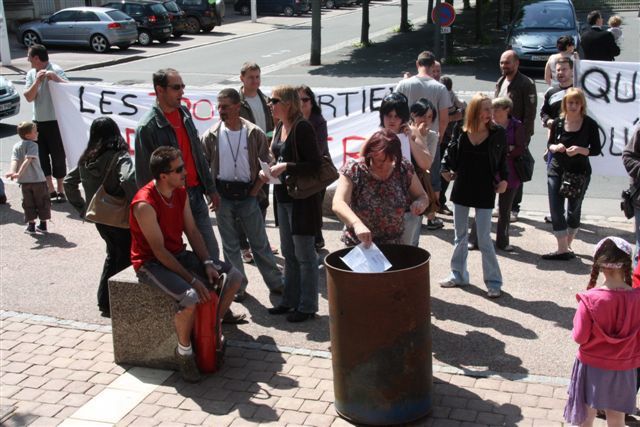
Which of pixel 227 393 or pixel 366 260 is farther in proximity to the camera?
pixel 227 393

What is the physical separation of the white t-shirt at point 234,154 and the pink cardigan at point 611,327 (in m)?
3.40

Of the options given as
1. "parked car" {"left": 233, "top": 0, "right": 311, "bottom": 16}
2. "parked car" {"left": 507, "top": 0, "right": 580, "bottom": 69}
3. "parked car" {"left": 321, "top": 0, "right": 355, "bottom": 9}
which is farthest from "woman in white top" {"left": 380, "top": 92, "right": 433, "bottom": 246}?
"parked car" {"left": 321, "top": 0, "right": 355, "bottom": 9}

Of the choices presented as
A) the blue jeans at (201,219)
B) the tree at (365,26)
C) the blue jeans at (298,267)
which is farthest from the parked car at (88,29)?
the blue jeans at (298,267)

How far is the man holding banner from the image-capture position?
6.70 meters

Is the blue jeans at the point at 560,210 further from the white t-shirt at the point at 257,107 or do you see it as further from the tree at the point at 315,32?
the tree at the point at 315,32

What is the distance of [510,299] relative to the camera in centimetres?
736

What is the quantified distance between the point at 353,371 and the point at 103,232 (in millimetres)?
3023

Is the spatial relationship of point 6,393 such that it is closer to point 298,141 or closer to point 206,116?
point 298,141

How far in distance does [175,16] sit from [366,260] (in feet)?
110

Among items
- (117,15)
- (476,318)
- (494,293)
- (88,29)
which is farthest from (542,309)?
(117,15)

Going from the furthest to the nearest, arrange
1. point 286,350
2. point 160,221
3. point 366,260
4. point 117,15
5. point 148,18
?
point 148,18 → point 117,15 → point 286,350 → point 160,221 → point 366,260

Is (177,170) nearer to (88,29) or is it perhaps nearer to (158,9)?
(88,29)

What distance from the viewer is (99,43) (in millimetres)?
32062

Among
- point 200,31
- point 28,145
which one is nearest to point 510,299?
point 28,145
